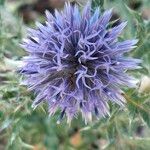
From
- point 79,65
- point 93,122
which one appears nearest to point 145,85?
point 93,122

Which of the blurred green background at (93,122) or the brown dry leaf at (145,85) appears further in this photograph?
the brown dry leaf at (145,85)

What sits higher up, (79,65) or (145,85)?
(79,65)

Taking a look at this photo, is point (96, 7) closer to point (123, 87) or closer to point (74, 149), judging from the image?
point (123, 87)

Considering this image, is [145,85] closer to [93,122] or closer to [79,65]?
[93,122]

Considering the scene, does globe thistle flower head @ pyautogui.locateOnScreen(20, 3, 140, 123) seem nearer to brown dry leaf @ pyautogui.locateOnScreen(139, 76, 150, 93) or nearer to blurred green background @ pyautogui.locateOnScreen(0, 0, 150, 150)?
blurred green background @ pyautogui.locateOnScreen(0, 0, 150, 150)

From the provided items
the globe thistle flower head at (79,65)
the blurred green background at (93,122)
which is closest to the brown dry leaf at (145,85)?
the blurred green background at (93,122)

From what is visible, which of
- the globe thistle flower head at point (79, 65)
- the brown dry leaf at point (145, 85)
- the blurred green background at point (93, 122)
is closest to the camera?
the globe thistle flower head at point (79, 65)

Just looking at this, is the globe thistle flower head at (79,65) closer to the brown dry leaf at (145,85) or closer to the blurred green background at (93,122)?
the blurred green background at (93,122)

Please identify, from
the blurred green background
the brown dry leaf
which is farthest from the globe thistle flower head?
the brown dry leaf
